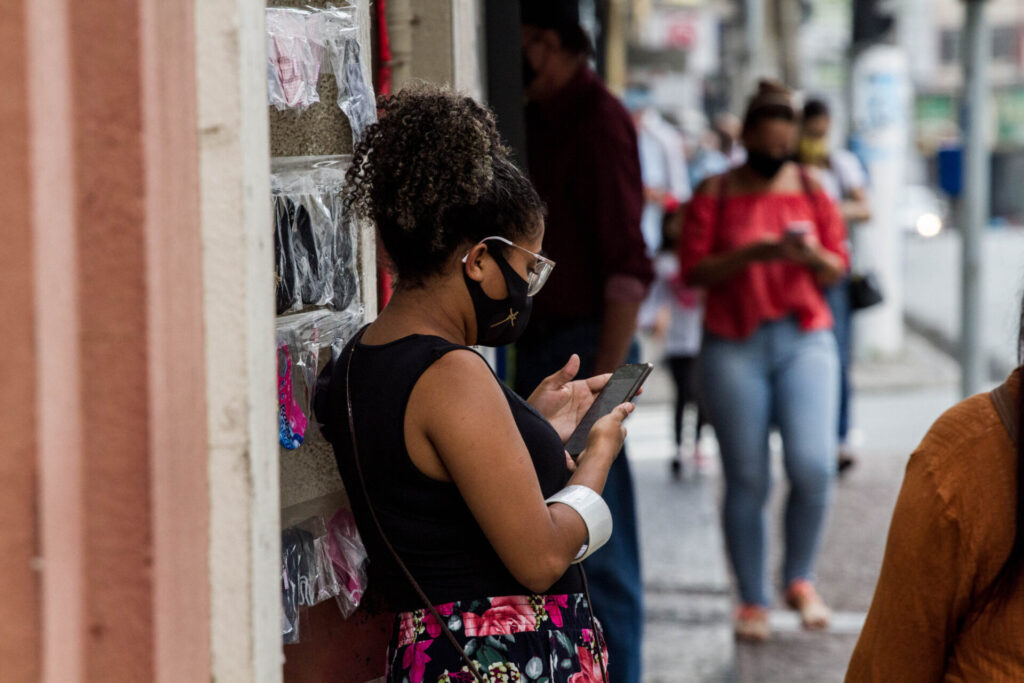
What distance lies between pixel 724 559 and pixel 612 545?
2.80 m

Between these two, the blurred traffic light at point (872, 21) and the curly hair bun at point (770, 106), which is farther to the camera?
the blurred traffic light at point (872, 21)

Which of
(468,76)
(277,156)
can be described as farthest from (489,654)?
(468,76)

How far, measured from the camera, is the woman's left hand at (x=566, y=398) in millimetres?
2320

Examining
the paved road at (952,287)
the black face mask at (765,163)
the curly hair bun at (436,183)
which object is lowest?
the paved road at (952,287)

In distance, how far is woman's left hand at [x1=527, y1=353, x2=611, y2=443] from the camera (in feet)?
7.61

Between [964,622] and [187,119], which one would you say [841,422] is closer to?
[964,622]

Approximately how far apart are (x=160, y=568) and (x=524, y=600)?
2.12ft

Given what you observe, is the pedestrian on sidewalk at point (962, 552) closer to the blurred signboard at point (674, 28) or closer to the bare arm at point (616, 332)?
the bare arm at point (616, 332)

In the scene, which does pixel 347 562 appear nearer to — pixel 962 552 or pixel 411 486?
pixel 411 486

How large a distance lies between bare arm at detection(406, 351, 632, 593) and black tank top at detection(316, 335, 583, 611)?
30mm

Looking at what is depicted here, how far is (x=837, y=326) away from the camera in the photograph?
21.6 feet

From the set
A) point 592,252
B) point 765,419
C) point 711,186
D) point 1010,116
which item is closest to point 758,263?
point 711,186

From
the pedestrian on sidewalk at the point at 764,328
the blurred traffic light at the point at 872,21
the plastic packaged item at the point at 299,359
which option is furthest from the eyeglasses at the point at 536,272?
the blurred traffic light at the point at 872,21

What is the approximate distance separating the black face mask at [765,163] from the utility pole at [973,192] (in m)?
2.15
